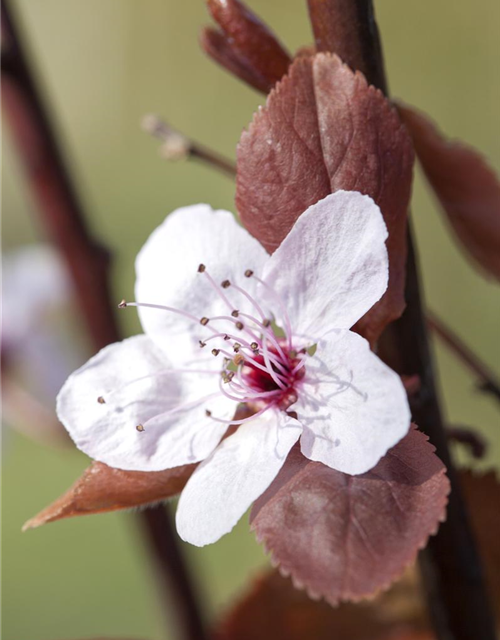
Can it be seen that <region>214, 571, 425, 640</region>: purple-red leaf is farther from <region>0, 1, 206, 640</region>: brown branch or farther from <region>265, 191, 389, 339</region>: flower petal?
<region>265, 191, 389, 339</region>: flower petal

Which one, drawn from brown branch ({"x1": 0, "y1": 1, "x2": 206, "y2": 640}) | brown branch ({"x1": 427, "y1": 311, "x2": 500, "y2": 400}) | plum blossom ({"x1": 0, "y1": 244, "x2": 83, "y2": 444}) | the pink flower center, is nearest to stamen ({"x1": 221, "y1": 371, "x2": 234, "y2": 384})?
the pink flower center

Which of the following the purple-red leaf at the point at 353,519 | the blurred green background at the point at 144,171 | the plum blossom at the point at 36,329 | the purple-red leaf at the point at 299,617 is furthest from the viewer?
the blurred green background at the point at 144,171

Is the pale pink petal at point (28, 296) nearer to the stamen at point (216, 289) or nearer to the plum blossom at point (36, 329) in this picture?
the plum blossom at point (36, 329)

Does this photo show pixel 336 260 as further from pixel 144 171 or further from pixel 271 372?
pixel 144 171

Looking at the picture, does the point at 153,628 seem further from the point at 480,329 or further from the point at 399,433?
the point at 399,433

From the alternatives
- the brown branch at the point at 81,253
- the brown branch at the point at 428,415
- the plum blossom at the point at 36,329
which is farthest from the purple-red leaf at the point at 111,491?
the plum blossom at the point at 36,329

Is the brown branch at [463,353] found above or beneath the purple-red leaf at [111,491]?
beneath
